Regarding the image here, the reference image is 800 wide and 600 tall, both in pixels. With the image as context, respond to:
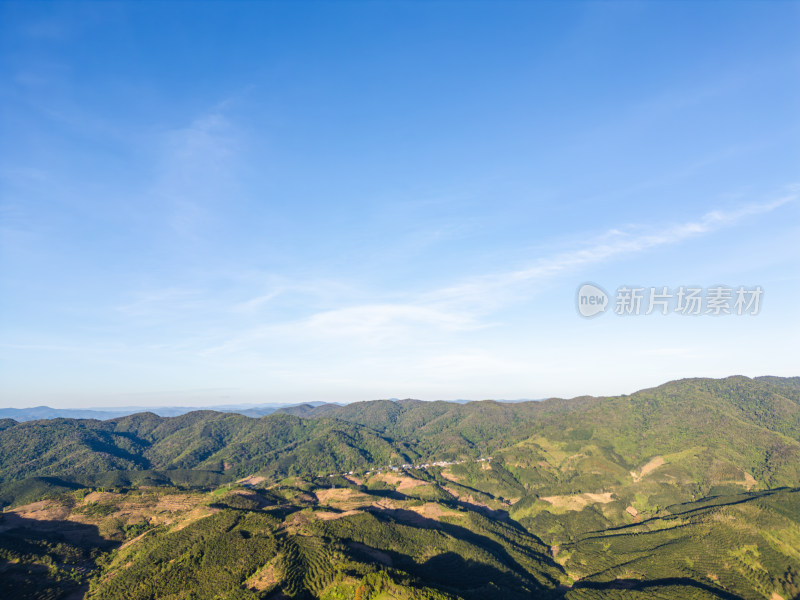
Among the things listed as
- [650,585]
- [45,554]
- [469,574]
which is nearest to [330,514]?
[469,574]

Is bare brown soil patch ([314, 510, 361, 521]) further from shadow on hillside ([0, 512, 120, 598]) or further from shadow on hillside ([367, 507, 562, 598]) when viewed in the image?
shadow on hillside ([0, 512, 120, 598])

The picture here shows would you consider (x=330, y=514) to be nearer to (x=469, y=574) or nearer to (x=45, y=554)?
(x=469, y=574)

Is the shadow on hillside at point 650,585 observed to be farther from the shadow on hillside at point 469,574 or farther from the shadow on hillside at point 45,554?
the shadow on hillside at point 45,554

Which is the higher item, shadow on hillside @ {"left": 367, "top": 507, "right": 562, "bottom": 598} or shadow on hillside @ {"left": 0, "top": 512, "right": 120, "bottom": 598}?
shadow on hillside @ {"left": 0, "top": 512, "right": 120, "bottom": 598}

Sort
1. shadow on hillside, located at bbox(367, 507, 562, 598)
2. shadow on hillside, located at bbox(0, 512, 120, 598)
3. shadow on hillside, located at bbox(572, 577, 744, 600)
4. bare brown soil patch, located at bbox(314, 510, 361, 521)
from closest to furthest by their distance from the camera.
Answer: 1. shadow on hillside, located at bbox(0, 512, 120, 598)
2. shadow on hillside, located at bbox(572, 577, 744, 600)
3. shadow on hillside, located at bbox(367, 507, 562, 598)
4. bare brown soil patch, located at bbox(314, 510, 361, 521)

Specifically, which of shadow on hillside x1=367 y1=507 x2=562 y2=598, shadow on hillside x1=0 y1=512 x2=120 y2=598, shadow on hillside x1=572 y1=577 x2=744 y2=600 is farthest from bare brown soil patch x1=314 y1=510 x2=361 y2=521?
shadow on hillside x1=572 y1=577 x2=744 y2=600

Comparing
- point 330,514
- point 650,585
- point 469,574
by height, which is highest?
point 330,514
